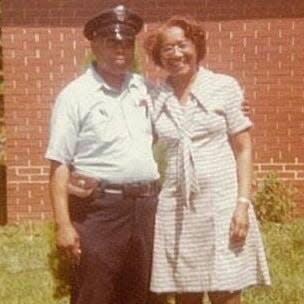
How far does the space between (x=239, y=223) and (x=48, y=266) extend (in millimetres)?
3704

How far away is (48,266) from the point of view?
358 inches

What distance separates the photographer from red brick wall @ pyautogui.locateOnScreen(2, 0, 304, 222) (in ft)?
Result: 38.6

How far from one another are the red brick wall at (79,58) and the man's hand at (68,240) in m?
6.20

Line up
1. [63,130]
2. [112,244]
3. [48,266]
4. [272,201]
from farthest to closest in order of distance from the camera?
[272,201] < [48,266] < [112,244] < [63,130]

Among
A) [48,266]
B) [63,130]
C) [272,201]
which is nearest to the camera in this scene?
[63,130]

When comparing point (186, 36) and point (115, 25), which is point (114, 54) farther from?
point (186, 36)

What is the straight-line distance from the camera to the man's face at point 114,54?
5.64 m

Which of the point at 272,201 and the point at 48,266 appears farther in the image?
the point at 272,201

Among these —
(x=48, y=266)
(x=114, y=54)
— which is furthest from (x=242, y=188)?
(x=48, y=266)

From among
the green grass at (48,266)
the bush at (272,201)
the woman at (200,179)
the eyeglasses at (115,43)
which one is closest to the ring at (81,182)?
the woman at (200,179)

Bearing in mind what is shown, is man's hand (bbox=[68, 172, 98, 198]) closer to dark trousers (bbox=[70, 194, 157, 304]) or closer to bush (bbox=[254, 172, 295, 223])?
dark trousers (bbox=[70, 194, 157, 304])

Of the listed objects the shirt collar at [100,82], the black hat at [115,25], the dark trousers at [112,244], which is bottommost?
the dark trousers at [112,244]

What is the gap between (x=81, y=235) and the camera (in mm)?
5734

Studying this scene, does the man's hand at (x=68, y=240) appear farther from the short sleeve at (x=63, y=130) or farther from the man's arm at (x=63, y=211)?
the short sleeve at (x=63, y=130)
